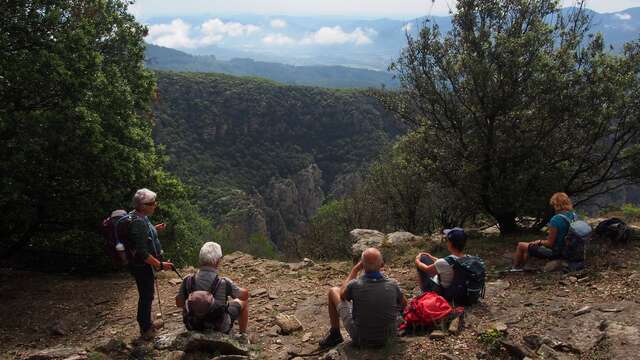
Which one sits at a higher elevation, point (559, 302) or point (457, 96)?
point (457, 96)

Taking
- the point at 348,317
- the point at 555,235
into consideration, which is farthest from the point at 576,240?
the point at 348,317

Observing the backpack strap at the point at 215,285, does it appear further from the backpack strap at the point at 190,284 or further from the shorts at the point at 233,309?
the shorts at the point at 233,309

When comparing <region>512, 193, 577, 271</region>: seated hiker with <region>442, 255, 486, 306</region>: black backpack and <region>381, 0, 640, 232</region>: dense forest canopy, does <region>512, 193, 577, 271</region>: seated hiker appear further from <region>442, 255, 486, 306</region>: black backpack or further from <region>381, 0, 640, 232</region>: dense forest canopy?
<region>442, 255, 486, 306</region>: black backpack

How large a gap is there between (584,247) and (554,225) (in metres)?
0.72

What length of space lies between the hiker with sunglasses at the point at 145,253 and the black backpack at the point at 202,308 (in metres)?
0.91

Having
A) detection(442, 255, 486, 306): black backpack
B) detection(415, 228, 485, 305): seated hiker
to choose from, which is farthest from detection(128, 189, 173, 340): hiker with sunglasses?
detection(442, 255, 486, 306): black backpack

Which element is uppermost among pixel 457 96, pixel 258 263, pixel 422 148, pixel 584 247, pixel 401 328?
pixel 457 96

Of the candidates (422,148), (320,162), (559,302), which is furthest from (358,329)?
(320,162)

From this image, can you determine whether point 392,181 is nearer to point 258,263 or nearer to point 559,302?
point 258,263

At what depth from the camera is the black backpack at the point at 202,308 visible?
6312mm

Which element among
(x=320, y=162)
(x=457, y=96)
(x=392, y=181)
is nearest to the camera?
(x=457, y=96)

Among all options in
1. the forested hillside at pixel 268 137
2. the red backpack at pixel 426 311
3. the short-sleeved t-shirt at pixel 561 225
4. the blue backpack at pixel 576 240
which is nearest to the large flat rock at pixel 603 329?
the red backpack at pixel 426 311

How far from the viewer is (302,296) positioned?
1008 cm

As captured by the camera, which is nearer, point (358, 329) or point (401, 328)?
point (358, 329)
